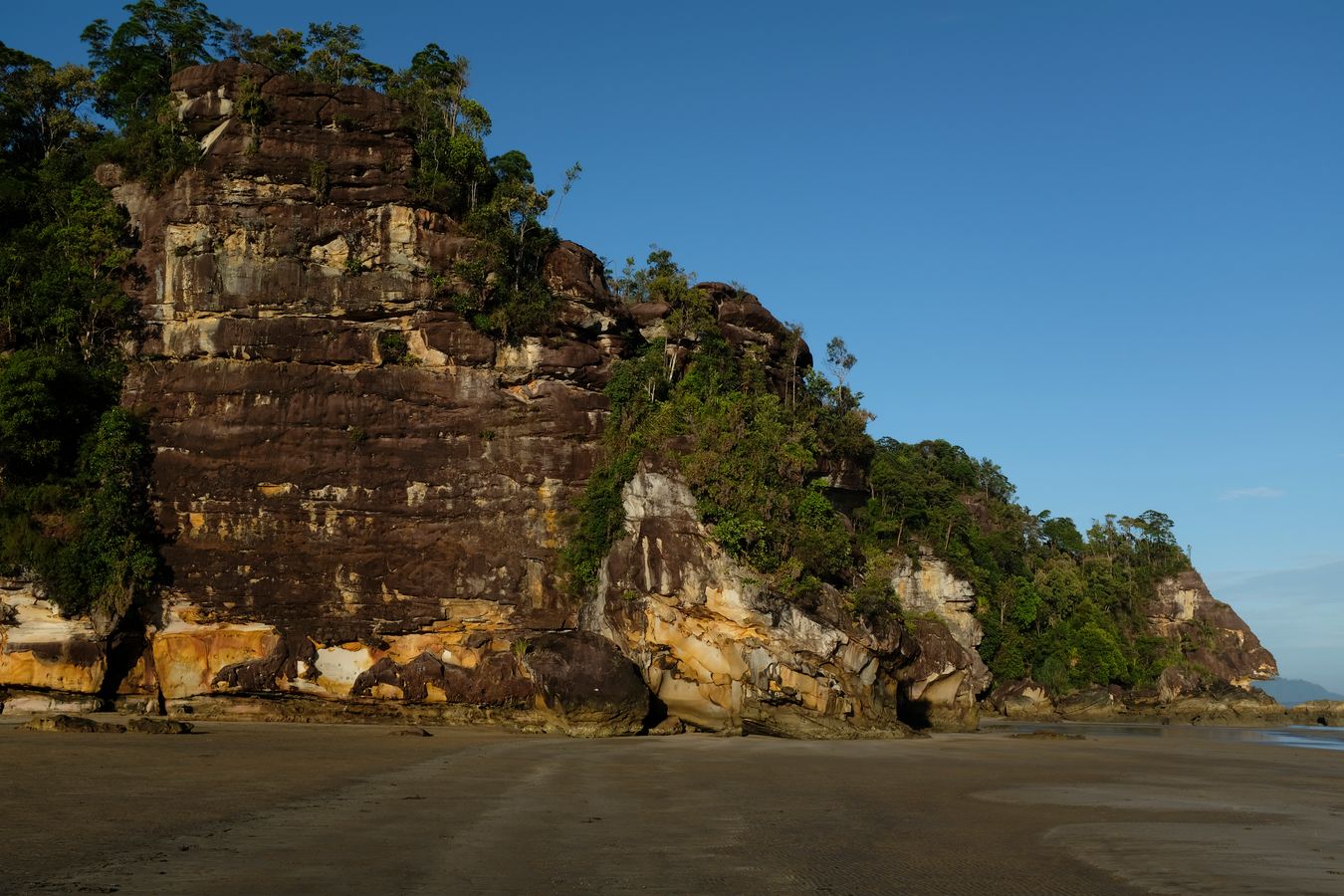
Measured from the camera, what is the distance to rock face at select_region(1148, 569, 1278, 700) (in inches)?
2847

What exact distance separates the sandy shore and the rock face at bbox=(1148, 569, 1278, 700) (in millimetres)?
53825

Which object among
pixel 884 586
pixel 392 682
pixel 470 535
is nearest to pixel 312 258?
pixel 470 535

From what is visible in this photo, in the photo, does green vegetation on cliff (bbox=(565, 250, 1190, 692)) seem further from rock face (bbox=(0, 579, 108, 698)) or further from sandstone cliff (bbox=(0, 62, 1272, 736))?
rock face (bbox=(0, 579, 108, 698))

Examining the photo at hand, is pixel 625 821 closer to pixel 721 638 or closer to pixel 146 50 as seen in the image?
pixel 721 638

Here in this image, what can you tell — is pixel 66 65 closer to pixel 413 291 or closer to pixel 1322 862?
A: pixel 413 291

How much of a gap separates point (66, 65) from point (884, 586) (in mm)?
41541

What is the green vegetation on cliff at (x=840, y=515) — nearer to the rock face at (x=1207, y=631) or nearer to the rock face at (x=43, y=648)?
the rock face at (x=1207, y=631)

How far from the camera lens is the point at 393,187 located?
117ft

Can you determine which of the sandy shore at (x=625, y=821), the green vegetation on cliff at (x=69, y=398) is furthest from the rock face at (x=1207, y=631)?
the green vegetation on cliff at (x=69, y=398)

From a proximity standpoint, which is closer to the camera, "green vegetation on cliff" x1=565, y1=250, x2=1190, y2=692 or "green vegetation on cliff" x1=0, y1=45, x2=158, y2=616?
"green vegetation on cliff" x1=0, y1=45, x2=158, y2=616

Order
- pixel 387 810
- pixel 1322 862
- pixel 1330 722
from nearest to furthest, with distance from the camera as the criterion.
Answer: pixel 1322 862 → pixel 387 810 → pixel 1330 722

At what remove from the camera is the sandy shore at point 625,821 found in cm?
947

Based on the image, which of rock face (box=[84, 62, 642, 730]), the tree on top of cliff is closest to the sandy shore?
rock face (box=[84, 62, 642, 730])

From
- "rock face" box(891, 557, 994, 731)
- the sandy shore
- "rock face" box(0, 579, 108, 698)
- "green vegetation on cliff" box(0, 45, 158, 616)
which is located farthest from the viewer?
"rock face" box(891, 557, 994, 731)
